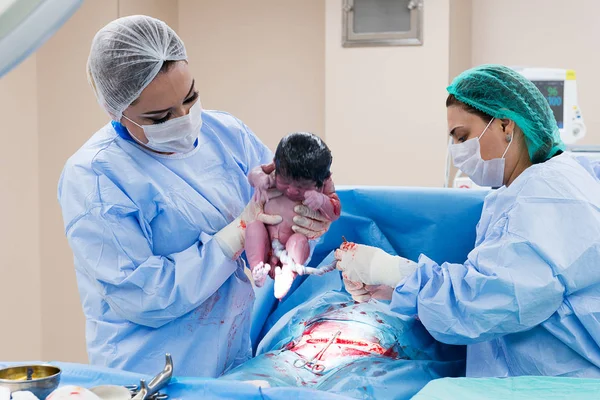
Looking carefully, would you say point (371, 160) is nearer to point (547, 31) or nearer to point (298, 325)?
point (547, 31)

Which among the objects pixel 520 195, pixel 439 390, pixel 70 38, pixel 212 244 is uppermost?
pixel 70 38

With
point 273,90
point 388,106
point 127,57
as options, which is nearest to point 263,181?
point 127,57

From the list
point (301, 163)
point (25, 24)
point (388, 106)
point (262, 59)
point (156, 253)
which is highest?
point (262, 59)

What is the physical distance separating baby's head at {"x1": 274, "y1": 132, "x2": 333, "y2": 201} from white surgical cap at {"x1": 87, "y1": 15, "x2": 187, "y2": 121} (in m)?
0.38

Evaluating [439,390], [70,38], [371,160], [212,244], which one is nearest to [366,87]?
[371,160]

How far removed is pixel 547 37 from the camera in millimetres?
4781

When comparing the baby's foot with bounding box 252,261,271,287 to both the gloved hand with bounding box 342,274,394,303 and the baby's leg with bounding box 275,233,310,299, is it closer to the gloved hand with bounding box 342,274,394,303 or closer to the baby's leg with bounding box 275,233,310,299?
the baby's leg with bounding box 275,233,310,299

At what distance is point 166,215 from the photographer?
1876 millimetres

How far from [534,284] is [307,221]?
2.01ft

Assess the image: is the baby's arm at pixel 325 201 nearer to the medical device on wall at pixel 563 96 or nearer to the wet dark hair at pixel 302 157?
the wet dark hair at pixel 302 157

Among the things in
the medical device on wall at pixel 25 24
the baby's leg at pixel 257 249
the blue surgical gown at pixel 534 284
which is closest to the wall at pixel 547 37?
the blue surgical gown at pixel 534 284

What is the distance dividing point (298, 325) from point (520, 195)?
94 cm

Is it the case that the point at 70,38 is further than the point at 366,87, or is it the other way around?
the point at 366,87

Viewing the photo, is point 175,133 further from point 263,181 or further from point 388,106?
point 388,106
